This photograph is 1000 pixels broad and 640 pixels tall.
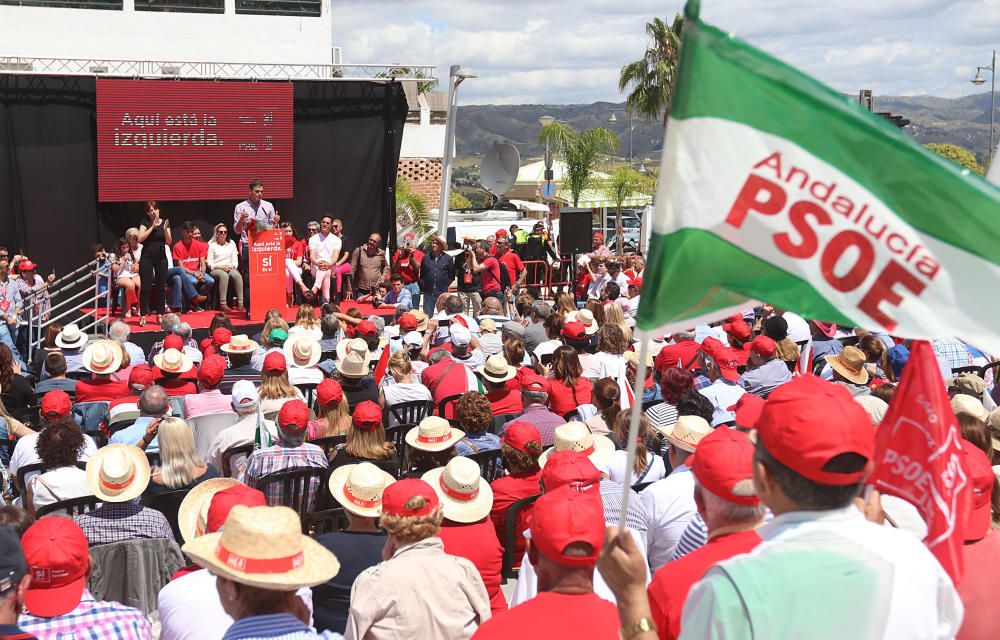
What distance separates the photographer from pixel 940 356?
339 inches

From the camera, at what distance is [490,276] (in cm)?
1565

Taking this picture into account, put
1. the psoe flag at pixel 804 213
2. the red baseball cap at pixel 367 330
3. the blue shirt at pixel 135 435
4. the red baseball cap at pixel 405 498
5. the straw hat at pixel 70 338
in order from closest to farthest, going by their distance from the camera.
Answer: the psoe flag at pixel 804 213 < the red baseball cap at pixel 405 498 < the blue shirt at pixel 135 435 < the straw hat at pixel 70 338 < the red baseball cap at pixel 367 330

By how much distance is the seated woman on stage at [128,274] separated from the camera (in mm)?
13695

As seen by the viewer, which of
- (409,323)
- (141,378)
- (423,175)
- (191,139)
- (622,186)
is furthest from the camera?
(622,186)

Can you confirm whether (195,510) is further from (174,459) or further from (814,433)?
(814,433)

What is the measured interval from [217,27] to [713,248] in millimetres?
24778

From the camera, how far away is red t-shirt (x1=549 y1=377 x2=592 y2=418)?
753cm

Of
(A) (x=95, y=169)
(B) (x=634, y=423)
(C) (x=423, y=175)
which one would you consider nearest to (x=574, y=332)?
(B) (x=634, y=423)

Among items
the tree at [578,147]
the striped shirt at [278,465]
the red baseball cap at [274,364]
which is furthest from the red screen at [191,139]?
the tree at [578,147]

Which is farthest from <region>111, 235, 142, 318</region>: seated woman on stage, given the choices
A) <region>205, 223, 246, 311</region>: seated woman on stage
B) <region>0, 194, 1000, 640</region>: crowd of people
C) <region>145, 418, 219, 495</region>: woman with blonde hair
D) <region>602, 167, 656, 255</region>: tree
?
<region>602, 167, 656, 255</region>: tree

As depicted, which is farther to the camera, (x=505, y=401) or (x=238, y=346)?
(x=238, y=346)

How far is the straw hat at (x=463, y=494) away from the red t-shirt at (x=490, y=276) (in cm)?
1087

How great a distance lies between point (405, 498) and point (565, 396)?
3935mm

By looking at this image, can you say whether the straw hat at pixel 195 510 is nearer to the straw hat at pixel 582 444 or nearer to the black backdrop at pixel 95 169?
the straw hat at pixel 582 444
